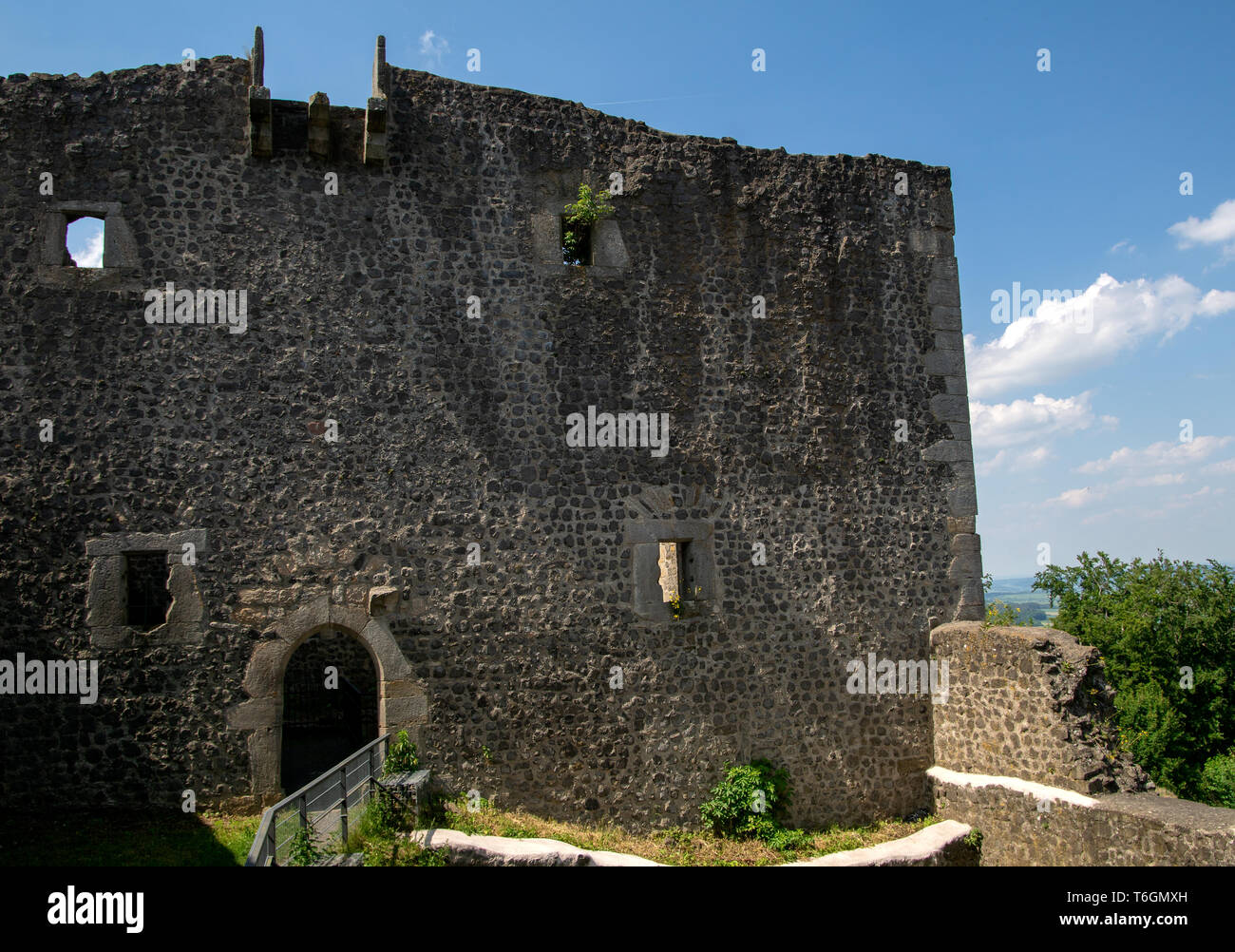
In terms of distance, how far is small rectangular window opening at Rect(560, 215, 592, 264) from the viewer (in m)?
10.3

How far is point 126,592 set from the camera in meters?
8.46

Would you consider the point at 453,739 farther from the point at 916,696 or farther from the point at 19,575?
the point at 916,696

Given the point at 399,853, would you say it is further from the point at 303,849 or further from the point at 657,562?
the point at 657,562

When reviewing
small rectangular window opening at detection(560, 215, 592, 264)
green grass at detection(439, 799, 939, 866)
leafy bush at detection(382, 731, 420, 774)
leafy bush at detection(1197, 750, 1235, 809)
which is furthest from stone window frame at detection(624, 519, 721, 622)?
leafy bush at detection(1197, 750, 1235, 809)

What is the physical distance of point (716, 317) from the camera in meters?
10.6

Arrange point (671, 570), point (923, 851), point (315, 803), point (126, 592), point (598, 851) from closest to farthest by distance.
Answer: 1. point (315, 803)
2. point (598, 851)
3. point (126, 592)
4. point (923, 851)
5. point (671, 570)

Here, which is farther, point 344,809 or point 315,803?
point 315,803

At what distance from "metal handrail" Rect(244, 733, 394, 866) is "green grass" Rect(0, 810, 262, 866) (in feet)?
1.99

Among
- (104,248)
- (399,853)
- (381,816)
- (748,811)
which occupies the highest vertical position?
(104,248)

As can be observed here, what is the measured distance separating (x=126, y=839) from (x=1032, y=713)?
357 inches

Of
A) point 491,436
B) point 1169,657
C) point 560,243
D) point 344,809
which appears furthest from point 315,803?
point 1169,657

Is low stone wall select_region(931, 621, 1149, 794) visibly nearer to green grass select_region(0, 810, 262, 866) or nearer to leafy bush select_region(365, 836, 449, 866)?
leafy bush select_region(365, 836, 449, 866)

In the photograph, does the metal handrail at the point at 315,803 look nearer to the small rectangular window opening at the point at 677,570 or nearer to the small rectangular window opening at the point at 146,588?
the small rectangular window opening at the point at 146,588

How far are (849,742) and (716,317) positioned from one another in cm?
541
